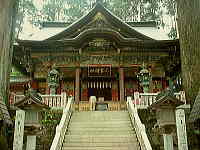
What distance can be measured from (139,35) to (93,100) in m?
5.06

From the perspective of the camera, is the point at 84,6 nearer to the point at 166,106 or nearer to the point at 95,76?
the point at 95,76

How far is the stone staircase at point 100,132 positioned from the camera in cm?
1012

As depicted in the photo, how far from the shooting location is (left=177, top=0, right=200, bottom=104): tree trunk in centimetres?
946

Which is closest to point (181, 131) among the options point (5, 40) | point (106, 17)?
point (5, 40)

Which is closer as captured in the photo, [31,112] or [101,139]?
[31,112]

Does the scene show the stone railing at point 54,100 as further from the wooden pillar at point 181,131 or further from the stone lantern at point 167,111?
the wooden pillar at point 181,131

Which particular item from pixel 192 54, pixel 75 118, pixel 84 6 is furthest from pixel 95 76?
pixel 84 6

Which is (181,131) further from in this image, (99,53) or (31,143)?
(99,53)

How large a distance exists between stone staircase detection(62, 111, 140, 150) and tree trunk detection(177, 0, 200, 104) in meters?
2.86

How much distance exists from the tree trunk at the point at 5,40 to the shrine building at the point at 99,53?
238 inches

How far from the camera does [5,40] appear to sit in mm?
9664

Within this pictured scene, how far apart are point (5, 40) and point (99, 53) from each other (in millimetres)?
8913

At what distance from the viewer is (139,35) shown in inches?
699

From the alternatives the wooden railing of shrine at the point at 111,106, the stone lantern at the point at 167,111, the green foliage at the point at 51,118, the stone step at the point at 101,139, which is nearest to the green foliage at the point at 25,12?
the wooden railing of shrine at the point at 111,106
